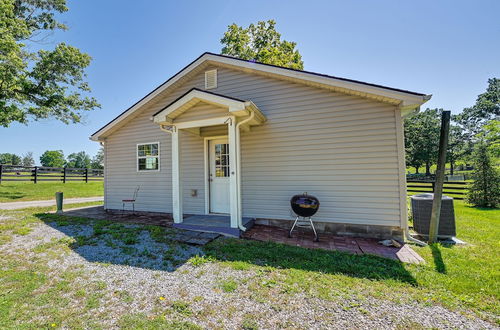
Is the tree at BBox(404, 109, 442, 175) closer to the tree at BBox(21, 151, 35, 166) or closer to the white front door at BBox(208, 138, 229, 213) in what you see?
the white front door at BBox(208, 138, 229, 213)

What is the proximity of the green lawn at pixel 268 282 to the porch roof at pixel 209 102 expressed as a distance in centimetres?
288

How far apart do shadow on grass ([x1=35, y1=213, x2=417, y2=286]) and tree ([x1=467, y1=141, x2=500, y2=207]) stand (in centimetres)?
853

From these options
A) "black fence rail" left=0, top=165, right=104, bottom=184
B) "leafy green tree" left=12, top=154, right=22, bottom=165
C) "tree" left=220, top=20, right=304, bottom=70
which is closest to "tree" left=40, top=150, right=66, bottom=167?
"leafy green tree" left=12, top=154, right=22, bottom=165

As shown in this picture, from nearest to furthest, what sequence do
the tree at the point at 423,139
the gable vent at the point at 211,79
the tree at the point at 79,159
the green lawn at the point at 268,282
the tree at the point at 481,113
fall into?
1. the green lawn at the point at 268,282
2. the gable vent at the point at 211,79
3. the tree at the point at 423,139
4. the tree at the point at 481,113
5. the tree at the point at 79,159

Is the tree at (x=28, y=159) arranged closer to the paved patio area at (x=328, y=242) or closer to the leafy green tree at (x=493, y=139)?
the paved patio area at (x=328, y=242)

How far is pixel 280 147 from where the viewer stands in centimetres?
530

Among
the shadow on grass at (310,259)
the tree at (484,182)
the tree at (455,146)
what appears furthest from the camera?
the tree at (455,146)

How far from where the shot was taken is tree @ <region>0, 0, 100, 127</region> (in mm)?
9812

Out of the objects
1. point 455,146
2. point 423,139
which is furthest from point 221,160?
point 455,146

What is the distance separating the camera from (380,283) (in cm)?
261

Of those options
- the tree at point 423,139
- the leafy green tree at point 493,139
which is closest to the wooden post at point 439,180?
the leafy green tree at point 493,139

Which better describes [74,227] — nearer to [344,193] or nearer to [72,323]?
[72,323]

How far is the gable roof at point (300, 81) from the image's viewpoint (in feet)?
13.5

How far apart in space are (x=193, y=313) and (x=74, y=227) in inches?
198
